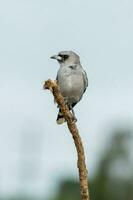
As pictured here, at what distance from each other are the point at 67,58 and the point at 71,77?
0.67 ft

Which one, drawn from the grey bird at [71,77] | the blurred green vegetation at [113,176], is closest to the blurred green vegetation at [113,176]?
the blurred green vegetation at [113,176]

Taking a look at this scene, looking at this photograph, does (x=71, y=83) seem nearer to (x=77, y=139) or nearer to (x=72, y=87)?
(x=72, y=87)

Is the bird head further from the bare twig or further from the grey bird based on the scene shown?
the bare twig

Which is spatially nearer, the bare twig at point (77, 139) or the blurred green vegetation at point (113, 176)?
the bare twig at point (77, 139)

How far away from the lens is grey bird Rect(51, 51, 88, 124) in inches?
476

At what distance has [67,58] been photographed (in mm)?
12281

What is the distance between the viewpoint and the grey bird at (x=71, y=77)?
12094 millimetres

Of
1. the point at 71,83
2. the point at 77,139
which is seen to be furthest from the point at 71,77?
the point at 77,139

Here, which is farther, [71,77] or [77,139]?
[71,77]

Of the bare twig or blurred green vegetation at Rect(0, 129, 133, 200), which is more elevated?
blurred green vegetation at Rect(0, 129, 133, 200)

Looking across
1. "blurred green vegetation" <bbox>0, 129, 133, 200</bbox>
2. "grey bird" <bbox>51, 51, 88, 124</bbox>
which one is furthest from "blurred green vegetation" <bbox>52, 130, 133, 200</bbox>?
"grey bird" <bbox>51, 51, 88, 124</bbox>

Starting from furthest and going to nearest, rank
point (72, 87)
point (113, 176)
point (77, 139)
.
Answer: point (113, 176) → point (72, 87) → point (77, 139)

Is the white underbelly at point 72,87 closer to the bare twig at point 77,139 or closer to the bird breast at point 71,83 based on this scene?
the bird breast at point 71,83

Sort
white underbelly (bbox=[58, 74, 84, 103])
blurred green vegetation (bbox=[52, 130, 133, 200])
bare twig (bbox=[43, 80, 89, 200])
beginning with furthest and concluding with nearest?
blurred green vegetation (bbox=[52, 130, 133, 200]) → white underbelly (bbox=[58, 74, 84, 103]) → bare twig (bbox=[43, 80, 89, 200])
